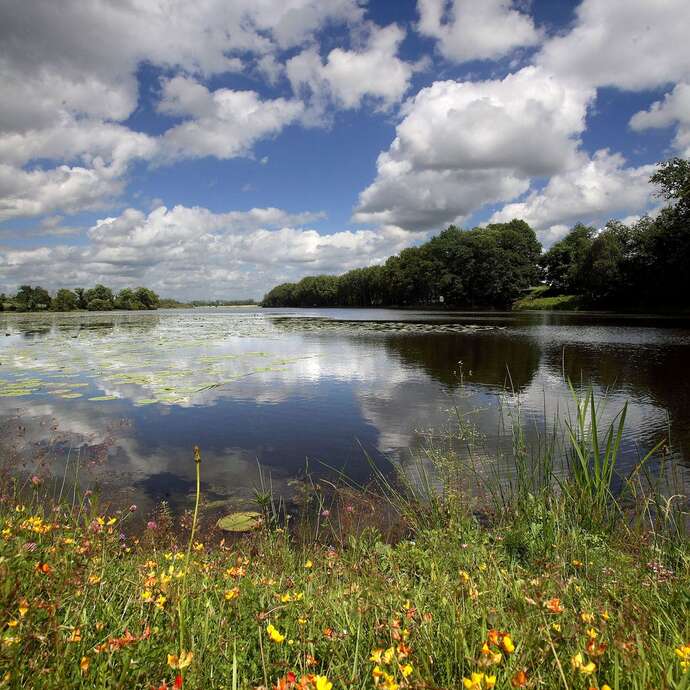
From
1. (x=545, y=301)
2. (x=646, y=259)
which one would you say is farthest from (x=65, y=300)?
(x=646, y=259)

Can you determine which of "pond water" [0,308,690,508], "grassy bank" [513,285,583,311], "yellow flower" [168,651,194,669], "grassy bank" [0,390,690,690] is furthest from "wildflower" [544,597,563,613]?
"grassy bank" [513,285,583,311]

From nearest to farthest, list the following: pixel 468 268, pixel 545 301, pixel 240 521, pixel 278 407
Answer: pixel 240 521
pixel 278 407
pixel 545 301
pixel 468 268

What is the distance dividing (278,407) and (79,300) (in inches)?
6508

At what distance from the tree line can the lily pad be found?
6117 inches

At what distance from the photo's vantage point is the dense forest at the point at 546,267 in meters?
57.2

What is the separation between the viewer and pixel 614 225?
6925 cm

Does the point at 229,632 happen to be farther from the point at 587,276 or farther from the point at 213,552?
the point at 587,276

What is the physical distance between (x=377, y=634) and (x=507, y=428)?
8.18 meters

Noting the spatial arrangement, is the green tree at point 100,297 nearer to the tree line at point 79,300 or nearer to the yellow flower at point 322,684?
the tree line at point 79,300

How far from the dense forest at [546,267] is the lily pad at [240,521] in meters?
63.8

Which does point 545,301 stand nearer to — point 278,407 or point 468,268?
point 468,268

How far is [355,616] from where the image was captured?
2562mm

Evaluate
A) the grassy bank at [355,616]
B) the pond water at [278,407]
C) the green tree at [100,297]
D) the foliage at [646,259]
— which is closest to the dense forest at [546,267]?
the foliage at [646,259]

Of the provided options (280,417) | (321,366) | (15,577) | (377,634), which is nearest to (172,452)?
(280,417)
